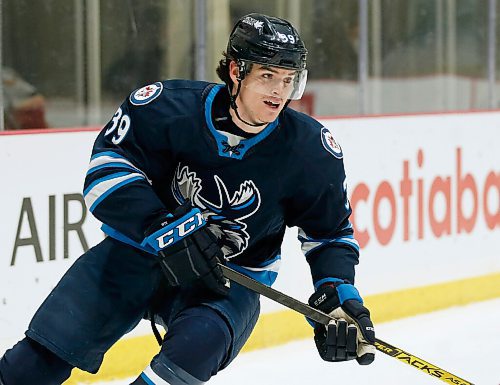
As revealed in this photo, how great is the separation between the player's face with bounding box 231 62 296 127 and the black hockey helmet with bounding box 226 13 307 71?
2cm

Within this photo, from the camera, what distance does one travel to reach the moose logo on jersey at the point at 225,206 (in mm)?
2652

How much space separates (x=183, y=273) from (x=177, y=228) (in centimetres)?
9

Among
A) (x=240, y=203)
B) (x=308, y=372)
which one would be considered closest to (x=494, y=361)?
(x=308, y=372)

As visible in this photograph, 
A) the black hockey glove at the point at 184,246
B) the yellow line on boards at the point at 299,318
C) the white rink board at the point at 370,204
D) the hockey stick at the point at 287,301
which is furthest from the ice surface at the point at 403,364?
the black hockey glove at the point at 184,246

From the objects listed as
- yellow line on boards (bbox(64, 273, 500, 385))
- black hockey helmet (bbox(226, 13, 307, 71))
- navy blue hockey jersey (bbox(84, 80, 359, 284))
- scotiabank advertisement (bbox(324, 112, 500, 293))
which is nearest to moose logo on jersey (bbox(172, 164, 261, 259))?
navy blue hockey jersey (bbox(84, 80, 359, 284))

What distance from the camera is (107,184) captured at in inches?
99.6

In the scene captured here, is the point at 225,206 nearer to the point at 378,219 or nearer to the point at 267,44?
the point at 267,44

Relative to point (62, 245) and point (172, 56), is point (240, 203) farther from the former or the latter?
point (172, 56)

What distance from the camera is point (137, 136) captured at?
260 cm

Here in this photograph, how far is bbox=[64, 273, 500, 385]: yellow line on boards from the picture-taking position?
398cm

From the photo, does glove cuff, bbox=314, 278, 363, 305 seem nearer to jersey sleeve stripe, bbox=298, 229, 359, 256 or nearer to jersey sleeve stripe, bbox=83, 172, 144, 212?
jersey sleeve stripe, bbox=298, 229, 359, 256

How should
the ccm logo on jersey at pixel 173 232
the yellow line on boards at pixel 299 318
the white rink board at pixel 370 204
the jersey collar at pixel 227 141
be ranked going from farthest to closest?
the yellow line on boards at pixel 299 318
the white rink board at pixel 370 204
the jersey collar at pixel 227 141
the ccm logo on jersey at pixel 173 232

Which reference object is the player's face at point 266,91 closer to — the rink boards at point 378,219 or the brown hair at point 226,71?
the brown hair at point 226,71

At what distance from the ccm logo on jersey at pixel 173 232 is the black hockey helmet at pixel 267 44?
0.38 metres
